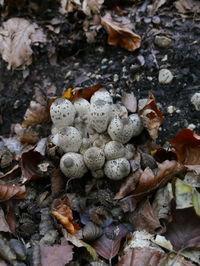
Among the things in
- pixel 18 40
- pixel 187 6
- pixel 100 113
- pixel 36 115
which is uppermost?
pixel 187 6

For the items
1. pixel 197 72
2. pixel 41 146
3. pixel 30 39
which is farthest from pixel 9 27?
pixel 197 72

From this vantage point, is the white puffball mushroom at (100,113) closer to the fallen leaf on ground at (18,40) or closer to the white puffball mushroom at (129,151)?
the white puffball mushroom at (129,151)

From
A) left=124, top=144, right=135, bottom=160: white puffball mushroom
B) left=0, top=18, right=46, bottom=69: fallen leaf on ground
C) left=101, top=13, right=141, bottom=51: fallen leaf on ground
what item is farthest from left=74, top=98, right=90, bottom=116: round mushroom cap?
left=0, top=18, right=46, bottom=69: fallen leaf on ground

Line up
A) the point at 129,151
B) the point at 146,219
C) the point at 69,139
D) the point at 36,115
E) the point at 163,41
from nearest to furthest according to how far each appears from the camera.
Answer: the point at 146,219, the point at 69,139, the point at 129,151, the point at 36,115, the point at 163,41

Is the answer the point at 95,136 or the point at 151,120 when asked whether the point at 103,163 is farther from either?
the point at 151,120

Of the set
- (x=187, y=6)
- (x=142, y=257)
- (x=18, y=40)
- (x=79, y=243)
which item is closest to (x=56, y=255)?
(x=79, y=243)

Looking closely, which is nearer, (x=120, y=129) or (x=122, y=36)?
(x=120, y=129)

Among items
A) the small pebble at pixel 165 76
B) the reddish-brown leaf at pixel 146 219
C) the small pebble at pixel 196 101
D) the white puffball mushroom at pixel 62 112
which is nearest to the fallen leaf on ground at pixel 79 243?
the reddish-brown leaf at pixel 146 219
